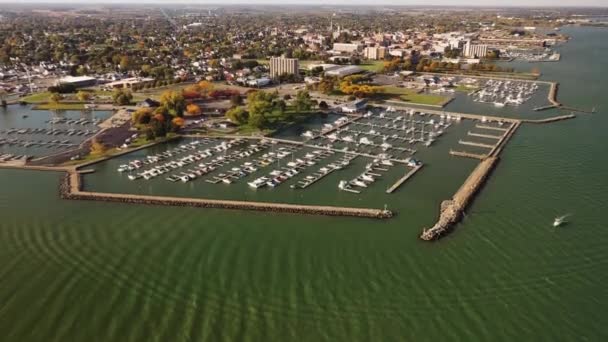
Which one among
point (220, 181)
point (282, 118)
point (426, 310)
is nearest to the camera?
point (426, 310)

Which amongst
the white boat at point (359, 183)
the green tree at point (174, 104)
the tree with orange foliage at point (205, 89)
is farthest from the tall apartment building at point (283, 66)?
the white boat at point (359, 183)

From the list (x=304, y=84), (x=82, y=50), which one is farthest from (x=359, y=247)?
(x=82, y=50)

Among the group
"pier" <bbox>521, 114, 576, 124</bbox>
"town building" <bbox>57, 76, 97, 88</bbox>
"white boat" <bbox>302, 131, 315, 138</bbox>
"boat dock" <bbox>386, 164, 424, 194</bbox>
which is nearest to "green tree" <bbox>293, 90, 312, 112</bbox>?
"white boat" <bbox>302, 131, 315, 138</bbox>

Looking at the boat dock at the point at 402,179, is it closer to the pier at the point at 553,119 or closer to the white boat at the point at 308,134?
the white boat at the point at 308,134

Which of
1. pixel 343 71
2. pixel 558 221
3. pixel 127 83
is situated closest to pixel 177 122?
pixel 127 83

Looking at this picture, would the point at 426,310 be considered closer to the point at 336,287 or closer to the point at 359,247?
the point at 336,287

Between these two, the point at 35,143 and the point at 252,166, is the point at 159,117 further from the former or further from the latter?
the point at 252,166
